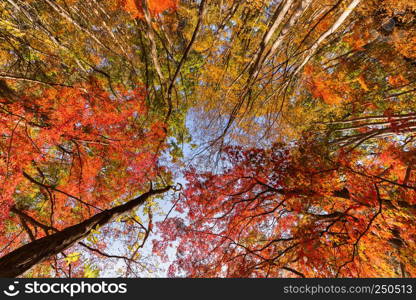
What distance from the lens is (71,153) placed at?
7.92 meters

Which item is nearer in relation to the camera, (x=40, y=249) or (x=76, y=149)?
(x=40, y=249)

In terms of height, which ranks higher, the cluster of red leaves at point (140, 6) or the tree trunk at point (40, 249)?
the cluster of red leaves at point (140, 6)

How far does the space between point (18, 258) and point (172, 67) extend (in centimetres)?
871

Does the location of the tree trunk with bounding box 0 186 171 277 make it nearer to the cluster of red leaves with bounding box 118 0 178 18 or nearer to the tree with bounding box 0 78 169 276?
the tree with bounding box 0 78 169 276

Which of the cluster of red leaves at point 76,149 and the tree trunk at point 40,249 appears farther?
the cluster of red leaves at point 76,149

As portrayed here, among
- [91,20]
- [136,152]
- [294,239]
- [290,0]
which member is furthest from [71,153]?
[294,239]

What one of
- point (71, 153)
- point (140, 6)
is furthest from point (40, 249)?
point (140, 6)

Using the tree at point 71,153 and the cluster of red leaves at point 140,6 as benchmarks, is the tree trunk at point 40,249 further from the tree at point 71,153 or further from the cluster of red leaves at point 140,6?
the cluster of red leaves at point 140,6

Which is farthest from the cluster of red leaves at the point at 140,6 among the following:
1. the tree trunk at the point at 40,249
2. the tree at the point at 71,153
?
the tree trunk at the point at 40,249

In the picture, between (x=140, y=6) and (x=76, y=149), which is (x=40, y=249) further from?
(x=140, y=6)

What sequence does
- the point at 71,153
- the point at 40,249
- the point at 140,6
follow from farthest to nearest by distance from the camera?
A: the point at 71,153 < the point at 140,6 < the point at 40,249

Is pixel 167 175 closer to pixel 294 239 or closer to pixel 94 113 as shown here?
pixel 94 113

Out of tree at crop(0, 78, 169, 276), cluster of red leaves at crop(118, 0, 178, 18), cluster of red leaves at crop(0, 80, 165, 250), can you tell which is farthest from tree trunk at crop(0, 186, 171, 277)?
cluster of red leaves at crop(118, 0, 178, 18)

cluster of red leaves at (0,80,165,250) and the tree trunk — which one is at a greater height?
cluster of red leaves at (0,80,165,250)
